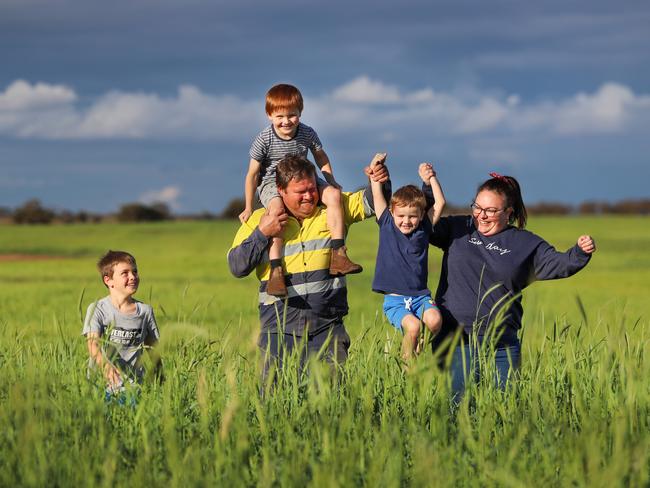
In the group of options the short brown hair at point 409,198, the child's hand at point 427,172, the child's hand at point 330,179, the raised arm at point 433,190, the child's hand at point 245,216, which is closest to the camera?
the short brown hair at point 409,198

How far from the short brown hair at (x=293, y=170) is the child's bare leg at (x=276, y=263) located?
15 centimetres

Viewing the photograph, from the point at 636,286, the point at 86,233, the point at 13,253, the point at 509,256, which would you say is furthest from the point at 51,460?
the point at 86,233

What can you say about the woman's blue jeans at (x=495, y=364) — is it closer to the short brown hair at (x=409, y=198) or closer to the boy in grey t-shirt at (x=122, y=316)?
the short brown hair at (x=409, y=198)

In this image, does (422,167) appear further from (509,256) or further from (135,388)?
(135,388)

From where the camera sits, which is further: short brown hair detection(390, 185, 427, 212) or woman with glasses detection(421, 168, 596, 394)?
woman with glasses detection(421, 168, 596, 394)

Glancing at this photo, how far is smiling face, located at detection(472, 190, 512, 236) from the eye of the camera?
551 centimetres

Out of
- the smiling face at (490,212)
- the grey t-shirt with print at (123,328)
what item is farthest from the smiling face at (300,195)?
the grey t-shirt with print at (123,328)

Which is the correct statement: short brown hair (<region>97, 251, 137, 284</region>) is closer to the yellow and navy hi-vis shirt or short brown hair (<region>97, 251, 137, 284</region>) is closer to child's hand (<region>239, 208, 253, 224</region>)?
the yellow and navy hi-vis shirt

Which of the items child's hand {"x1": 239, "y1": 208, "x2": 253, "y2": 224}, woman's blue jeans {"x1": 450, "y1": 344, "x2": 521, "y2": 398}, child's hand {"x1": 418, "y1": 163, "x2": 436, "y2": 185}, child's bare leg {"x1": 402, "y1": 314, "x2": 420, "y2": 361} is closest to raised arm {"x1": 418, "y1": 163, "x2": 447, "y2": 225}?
child's hand {"x1": 418, "y1": 163, "x2": 436, "y2": 185}

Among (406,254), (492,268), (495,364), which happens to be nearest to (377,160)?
(406,254)

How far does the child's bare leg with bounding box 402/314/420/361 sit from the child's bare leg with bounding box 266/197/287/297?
0.80 metres

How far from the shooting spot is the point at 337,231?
18.4 ft

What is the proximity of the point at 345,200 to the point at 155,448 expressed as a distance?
2.35m

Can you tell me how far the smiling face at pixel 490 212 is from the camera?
5.51 metres
